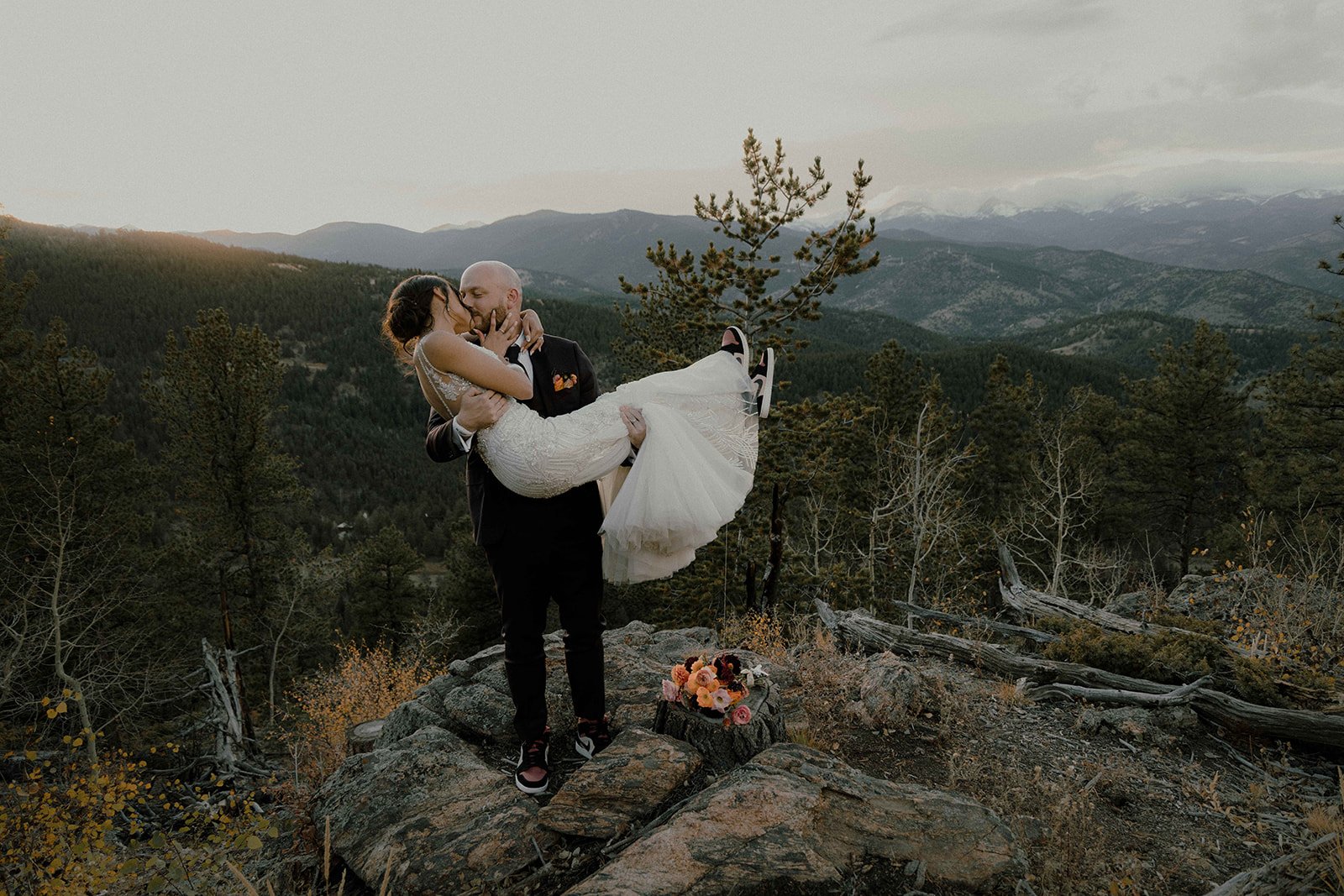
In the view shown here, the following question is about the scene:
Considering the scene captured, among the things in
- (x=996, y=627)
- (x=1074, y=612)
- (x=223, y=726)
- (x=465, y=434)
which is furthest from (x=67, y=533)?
(x=1074, y=612)

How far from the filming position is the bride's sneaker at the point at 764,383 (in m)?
3.69

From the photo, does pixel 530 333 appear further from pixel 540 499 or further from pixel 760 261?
pixel 760 261

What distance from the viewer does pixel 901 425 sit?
25.1 metres

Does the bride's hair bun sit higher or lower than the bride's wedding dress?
higher

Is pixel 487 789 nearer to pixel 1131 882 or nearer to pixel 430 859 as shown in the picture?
pixel 430 859

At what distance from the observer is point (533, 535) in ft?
10.6

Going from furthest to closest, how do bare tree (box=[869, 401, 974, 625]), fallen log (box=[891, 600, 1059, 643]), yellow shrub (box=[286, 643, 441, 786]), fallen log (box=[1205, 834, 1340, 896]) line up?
bare tree (box=[869, 401, 974, 625]) → fallen log (box=[891, 600, 1059, 643]) → yellow shrub (box=[286, 643, 441, 786]) → fallen log (box=[1205, 834, 1340, 896])

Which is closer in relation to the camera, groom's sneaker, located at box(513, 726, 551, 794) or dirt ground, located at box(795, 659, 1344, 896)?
dirt ground, located at box(795, 659, 1344, 896)

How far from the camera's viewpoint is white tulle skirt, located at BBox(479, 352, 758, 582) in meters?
3.02

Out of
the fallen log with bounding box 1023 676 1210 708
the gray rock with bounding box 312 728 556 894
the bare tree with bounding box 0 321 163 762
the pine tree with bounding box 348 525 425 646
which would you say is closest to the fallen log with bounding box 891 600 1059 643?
the fallen log with bounding box 1023 676 1210 708

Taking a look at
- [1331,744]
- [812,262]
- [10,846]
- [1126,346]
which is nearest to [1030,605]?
[1331,744]

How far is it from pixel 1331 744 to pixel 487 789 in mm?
6259

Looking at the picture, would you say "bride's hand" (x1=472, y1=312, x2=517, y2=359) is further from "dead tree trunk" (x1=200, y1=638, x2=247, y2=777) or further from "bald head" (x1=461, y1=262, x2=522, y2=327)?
"dead tree trunk" (x1=200, y1=638, x2=247, y2=777)

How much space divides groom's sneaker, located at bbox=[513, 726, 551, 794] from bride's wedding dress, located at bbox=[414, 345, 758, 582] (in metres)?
1.08
